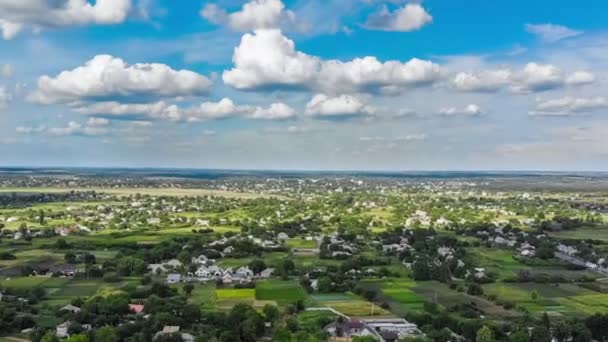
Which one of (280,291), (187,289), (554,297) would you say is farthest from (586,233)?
(187,289)

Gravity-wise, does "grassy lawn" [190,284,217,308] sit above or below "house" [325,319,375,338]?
below

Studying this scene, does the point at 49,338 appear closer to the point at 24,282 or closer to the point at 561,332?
the point at 24,282

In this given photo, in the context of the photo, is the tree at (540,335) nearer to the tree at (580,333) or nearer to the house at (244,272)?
the tree at (580,333)

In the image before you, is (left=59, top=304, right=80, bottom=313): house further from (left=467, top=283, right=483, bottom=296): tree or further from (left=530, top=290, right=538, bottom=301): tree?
(left=530, top=290, right=538, bottom=301): tree

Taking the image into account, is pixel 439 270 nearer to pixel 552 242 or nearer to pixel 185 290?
pixel 185 290

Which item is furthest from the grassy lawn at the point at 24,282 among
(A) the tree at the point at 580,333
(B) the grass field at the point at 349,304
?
(A) the tree at the point at 580,333

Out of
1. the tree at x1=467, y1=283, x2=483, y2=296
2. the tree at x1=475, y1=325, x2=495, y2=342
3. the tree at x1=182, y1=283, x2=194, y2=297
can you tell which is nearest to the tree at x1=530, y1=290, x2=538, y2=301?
the tree at x1=467, y1=283, x2=483, y2=296

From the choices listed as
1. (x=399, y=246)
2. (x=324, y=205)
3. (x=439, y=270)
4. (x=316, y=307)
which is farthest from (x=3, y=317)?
(x=324, y=205)
